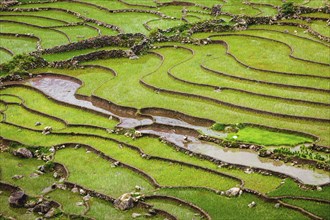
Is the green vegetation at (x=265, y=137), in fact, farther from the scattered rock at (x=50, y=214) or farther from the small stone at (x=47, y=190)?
the scattered rock at (x=50, y=214)

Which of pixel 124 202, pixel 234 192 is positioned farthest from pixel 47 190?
pixel 234 192

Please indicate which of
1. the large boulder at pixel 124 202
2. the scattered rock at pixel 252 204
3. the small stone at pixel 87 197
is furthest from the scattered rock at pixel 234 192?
the small stone at pixel 87 197

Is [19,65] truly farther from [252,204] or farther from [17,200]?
[252,204]

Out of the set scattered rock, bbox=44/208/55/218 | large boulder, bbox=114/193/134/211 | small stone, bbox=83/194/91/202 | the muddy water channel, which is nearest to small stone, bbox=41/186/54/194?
scattered rock, bbox=44/208/55/218

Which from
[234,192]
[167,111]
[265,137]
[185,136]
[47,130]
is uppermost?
[265,137]

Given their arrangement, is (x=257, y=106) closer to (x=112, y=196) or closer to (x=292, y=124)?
(x=292, y=124)

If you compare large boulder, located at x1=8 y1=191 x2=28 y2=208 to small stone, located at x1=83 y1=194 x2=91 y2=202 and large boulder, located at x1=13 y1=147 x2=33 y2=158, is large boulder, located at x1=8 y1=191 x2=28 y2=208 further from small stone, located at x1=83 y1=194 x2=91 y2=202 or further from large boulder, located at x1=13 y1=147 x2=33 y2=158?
large boulder, located at x1=13 y1=147 x2=33 y2=158
